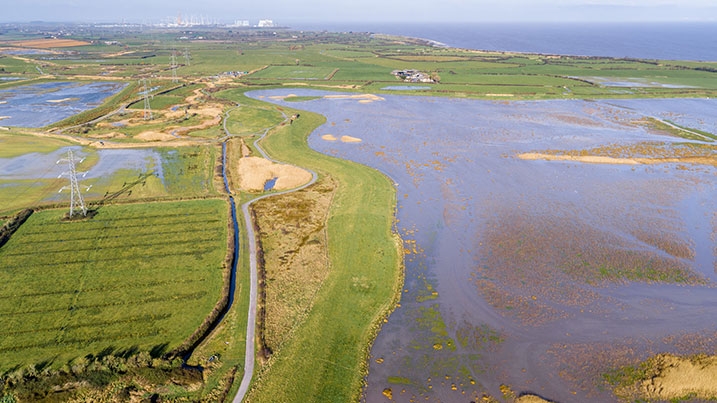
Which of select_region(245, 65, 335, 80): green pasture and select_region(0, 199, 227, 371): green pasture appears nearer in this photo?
select_region(0, 199, 227, 371): green pasture

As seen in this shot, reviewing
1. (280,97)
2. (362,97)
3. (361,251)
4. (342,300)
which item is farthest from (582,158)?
(280,97)

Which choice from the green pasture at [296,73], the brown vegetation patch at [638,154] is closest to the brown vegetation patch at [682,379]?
the brown vegetation patch at [638,154]

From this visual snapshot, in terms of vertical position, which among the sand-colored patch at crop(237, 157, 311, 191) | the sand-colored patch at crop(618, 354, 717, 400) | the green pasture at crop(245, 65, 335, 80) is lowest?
the sand-colored patch at crop(618, 354, 717, 400)

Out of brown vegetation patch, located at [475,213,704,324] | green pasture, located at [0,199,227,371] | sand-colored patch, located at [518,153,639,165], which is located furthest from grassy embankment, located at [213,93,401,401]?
sand-colored patch, located at [518,153,639,165]

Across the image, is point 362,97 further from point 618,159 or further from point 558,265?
point 558,265

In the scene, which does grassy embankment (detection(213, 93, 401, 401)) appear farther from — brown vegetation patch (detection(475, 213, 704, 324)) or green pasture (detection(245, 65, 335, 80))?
green pasture (detection(245, 65, 335, 80))

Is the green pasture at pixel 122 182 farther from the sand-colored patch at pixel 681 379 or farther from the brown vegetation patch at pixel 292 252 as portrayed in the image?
the sand-colored patch at pixel 681 379

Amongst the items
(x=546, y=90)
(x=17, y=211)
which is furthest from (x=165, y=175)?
(x=546, y=90)
